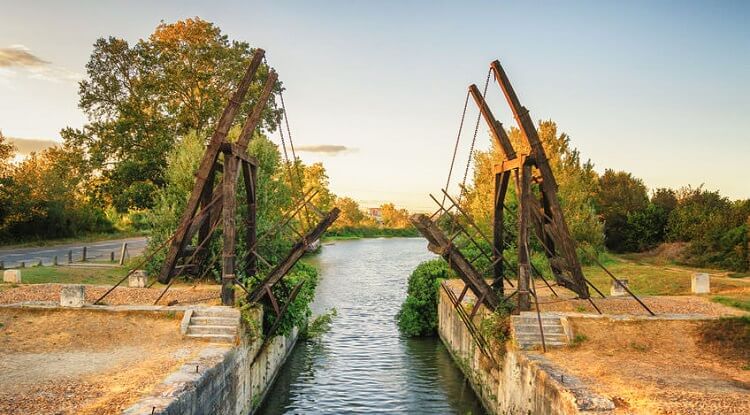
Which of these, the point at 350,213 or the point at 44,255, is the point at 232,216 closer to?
the point at 44,255

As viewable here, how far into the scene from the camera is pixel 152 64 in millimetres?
35906

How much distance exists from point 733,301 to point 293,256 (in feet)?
48.8

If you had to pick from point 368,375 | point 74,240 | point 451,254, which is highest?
point 451,254

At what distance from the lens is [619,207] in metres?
51.8

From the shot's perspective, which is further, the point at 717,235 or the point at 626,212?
the point at 626,212

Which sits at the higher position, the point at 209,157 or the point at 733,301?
the point at 209,157

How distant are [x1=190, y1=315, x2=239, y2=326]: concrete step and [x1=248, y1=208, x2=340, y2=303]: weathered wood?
54.0 inches

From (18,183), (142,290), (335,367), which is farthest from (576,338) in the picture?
(18,183)

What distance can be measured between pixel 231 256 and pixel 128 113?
22.4m

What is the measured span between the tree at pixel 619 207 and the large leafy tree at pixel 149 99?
1263 inches

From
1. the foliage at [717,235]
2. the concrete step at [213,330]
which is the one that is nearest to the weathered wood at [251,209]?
the concrete step at [213,330]

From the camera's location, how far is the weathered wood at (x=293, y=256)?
16547 mm

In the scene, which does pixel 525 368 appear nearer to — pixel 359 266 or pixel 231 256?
pixel 231 256

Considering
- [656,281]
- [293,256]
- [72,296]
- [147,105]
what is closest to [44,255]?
[147,105]
